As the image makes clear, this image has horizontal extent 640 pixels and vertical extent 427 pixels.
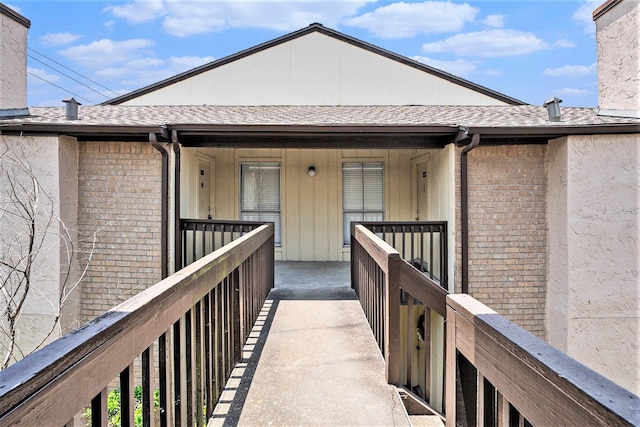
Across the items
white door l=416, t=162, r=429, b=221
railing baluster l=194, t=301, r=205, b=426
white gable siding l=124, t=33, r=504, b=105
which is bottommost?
railing baluster l=194, t=301, r=205, b=426

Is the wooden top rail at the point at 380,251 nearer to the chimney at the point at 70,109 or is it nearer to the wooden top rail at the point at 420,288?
the wooden top rail at the point at 420,288

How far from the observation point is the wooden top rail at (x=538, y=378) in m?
0.74

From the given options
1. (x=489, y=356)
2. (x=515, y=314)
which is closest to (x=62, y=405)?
(x=489, y=356)

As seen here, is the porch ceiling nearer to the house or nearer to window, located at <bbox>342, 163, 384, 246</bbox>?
the house

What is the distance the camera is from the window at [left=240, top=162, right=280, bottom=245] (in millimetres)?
8859

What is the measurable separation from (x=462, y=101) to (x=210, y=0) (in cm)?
736

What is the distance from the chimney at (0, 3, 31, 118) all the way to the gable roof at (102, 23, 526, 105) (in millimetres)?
3399

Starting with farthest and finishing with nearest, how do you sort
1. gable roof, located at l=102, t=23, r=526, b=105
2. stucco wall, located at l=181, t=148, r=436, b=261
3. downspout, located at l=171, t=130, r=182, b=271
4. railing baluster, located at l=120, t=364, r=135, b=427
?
gable roof, located at l=102, t=23, r=526, b=105 < stucco wall, located at l=181, t=148, r=436, b=261 < downspout, located at l=171, t=130, r=182, b=271 < railing baluster, located at l=120, t=364, r=135, b=427

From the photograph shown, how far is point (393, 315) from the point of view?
2.76 metres

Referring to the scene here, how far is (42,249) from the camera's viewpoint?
530 cm

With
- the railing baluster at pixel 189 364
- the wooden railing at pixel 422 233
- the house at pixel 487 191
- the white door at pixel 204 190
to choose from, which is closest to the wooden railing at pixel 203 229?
the house at pixel 487 191

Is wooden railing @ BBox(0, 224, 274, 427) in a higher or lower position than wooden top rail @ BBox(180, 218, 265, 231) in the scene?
lower

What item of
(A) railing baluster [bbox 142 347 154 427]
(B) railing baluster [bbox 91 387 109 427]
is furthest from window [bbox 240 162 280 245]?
(B) railing baluster [bbox 91 387 109 427]

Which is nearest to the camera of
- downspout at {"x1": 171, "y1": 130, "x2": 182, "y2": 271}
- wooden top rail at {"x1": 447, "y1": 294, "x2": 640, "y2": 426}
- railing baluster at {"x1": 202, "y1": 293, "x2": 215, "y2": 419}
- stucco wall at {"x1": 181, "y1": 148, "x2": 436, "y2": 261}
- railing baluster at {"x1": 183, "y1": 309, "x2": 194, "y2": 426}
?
wooden top rail at {"x1": 447, "y1": 294, "x2": 640, "y2": 426}
